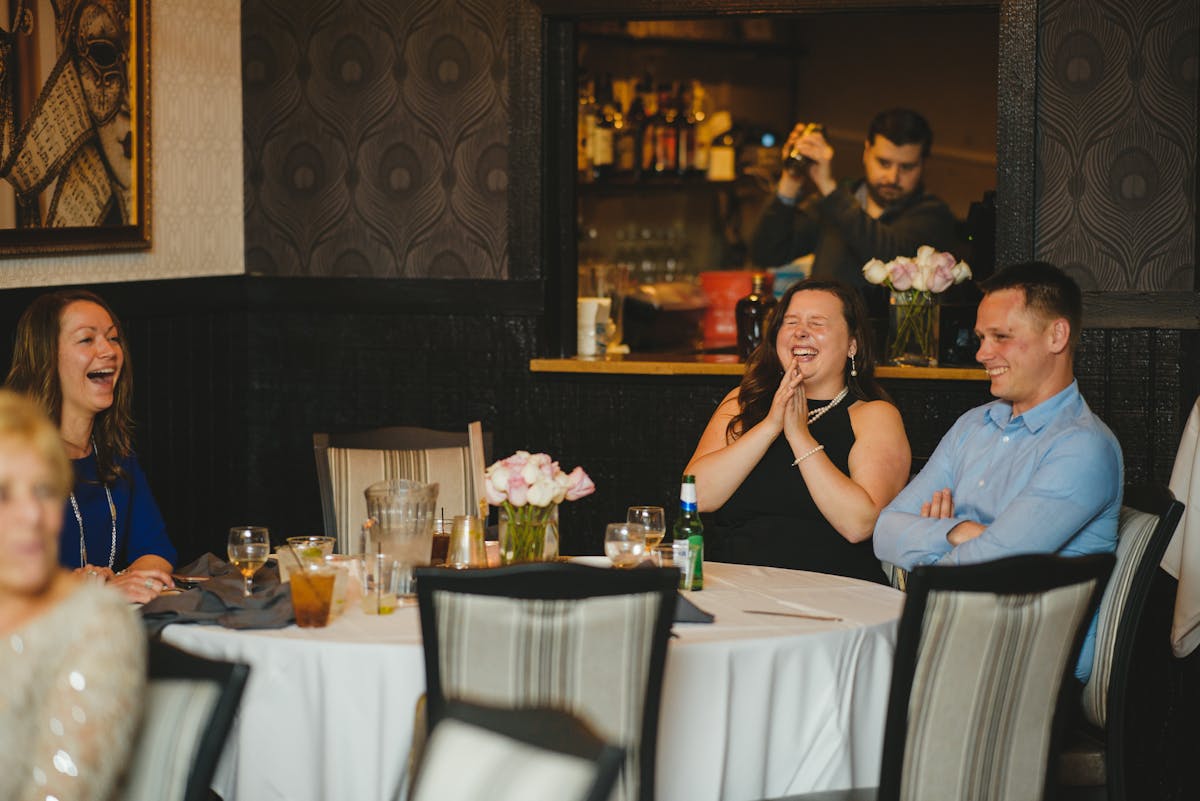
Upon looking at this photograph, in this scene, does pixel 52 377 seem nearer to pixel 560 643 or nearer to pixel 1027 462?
pixel 560 643

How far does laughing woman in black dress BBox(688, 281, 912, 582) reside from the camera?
11.9ft

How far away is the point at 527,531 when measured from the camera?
3.10 m

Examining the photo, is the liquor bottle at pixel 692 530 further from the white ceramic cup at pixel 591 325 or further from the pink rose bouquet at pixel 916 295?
the white ceramic cup at pixel 591 325

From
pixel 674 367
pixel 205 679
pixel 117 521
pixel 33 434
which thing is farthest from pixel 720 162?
pixel 33 434

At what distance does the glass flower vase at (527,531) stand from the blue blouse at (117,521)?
3.41ft

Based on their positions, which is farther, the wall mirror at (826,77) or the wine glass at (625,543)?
the wall mirror at (826,77)

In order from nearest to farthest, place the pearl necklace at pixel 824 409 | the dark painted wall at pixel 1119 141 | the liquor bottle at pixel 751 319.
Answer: the pearl necklace at pixel 824 409 → the dark painted wall at pixel 1119 141 → the liquor bottle at pixel 751 319

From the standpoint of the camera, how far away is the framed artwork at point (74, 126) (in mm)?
4301

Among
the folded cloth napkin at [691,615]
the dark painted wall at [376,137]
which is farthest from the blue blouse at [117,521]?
the dark painted wall at [376,137]

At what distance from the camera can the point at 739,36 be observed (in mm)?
7891

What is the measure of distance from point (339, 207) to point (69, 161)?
1211 mm

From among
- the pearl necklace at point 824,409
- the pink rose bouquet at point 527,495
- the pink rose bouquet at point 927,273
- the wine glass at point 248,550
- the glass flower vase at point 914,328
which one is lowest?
the wine glass at point 248,550

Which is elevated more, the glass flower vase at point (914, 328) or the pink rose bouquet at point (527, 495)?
the glass flower vase at point (914, 328)

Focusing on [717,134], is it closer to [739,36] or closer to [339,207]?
[739,36]
